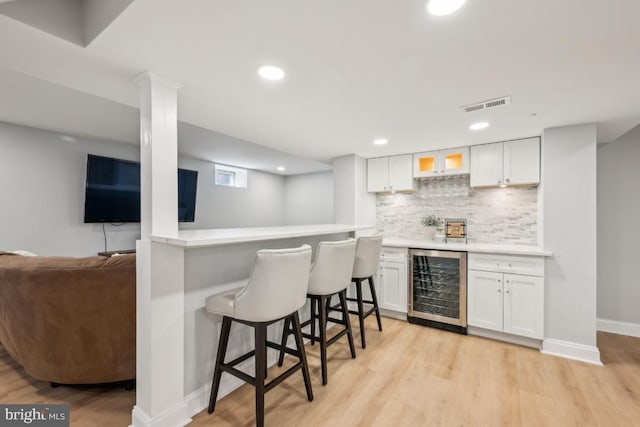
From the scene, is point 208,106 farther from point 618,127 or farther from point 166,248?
point 618,127

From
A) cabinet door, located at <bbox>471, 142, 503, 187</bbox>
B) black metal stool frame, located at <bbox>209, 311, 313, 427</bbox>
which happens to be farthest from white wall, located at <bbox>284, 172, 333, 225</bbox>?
black metal stool frame, located at <bbox>209, 311, 313, 427</bbox>

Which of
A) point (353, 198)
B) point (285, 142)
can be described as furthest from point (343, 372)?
point (285, 142)

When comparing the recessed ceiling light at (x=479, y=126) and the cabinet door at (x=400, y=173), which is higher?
the recessed ceiling light at (x=479, y=126)

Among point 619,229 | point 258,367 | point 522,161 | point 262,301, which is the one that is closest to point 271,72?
point 262,301

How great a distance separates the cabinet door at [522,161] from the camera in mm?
2975

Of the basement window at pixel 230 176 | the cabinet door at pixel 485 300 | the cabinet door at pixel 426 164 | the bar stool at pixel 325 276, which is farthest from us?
the basement window at pixel 230 176

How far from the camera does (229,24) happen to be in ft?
4.21

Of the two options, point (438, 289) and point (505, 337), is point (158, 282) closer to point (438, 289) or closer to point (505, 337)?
point (438, 289)

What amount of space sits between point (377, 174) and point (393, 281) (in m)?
1.53

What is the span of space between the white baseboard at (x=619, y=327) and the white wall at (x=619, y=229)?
0.03 metres

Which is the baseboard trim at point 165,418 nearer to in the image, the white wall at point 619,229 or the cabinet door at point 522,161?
the cabinet door at point 522,161

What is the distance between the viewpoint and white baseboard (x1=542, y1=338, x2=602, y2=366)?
2.52 m

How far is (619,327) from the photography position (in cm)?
314

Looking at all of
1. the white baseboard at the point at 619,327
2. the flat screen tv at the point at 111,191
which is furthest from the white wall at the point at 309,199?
the white baseboard at the point at 619,327
